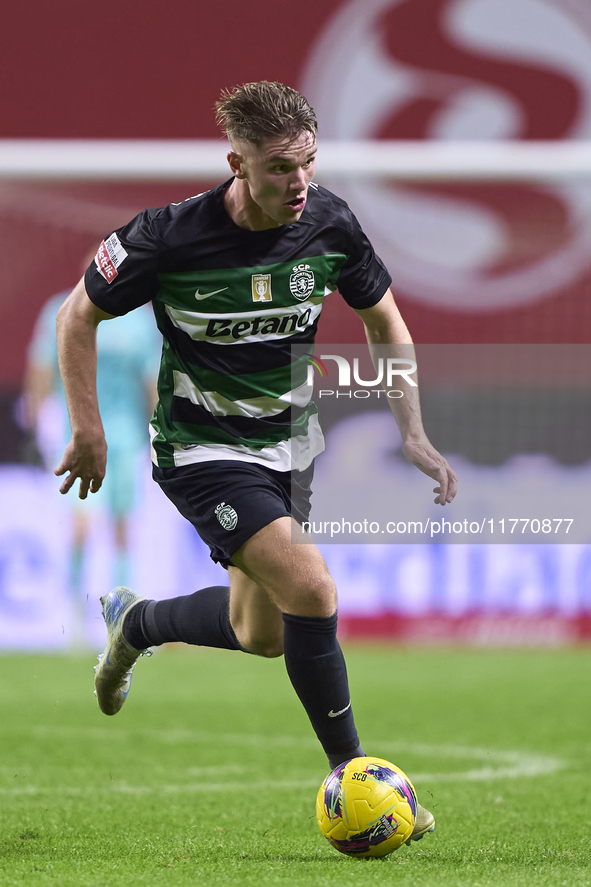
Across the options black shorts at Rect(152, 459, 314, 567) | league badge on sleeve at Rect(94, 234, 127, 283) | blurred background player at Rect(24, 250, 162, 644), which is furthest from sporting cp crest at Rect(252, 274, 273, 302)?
blurred background player at Rect(24, 250, 162, 644)

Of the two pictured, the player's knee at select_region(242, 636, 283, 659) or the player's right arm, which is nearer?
the player's right arm

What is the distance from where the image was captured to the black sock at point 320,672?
11.9ft

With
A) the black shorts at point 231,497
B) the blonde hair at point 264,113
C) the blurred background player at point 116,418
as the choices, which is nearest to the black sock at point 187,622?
the black shorts at point 231,497

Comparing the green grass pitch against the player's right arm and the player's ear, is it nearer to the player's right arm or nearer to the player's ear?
the player's right arm

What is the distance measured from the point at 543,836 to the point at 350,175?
4767 mm

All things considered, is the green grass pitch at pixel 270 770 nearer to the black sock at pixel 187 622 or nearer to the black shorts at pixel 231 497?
the black sock at pixel 187 622

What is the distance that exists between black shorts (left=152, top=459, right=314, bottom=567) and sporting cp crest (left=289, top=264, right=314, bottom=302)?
1.84ft

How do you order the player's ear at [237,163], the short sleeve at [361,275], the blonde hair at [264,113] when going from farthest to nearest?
the short sleeve at [361,275]
the player's ear at [237,163]
the blonde hair at [264,113]

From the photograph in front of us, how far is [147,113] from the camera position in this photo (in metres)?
13.0

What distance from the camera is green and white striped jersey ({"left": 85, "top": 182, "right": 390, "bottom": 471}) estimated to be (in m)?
3.81

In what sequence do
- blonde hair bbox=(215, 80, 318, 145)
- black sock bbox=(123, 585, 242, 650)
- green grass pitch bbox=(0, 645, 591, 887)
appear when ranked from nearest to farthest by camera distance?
1. green grass pitch bbox=(0, 645, 591, 887)
2. blonde hair bbox=(215, 80, 318, 145)
3. black sock bbox=(123, 585, 242, 650)

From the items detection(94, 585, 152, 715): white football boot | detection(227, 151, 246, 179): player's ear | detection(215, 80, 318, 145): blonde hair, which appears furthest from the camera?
detection(94, 585, 152, 715): white football boot

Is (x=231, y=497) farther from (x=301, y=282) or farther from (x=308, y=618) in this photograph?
(x=301, y=282)

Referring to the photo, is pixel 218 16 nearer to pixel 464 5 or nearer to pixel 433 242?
pixel 464 5
